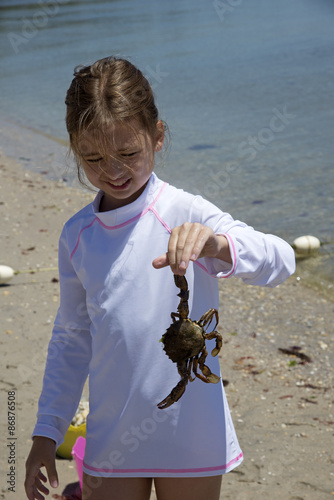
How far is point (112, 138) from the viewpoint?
2.32 meters

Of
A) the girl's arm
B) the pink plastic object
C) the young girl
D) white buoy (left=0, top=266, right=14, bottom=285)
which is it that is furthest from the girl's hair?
white buoy (left=0, top=266, right=14, bottom=285)

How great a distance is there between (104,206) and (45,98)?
46.3 ft

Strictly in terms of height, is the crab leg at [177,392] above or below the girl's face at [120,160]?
below

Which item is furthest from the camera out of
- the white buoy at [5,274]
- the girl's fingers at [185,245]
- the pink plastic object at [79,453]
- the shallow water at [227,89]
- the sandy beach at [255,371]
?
the shallow water at [227,89]

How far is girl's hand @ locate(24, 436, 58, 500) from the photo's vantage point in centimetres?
250

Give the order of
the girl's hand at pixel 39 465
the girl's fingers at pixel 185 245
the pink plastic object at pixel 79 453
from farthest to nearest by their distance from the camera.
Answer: the pink plastic object at pixel 79 453 → the girl's hand at pixel 39 465 → the girl's fingers at pixel 185 245

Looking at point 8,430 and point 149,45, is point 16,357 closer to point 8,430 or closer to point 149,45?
point 8,430

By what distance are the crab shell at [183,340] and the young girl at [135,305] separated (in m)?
0.15

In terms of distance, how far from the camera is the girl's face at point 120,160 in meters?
2.33

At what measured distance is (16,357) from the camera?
5215 mm

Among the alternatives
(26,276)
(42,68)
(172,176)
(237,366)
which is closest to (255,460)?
(237,366)

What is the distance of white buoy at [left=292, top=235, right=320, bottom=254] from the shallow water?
175mm

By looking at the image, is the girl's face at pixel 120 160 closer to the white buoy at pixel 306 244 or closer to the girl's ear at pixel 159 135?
the girl's ear at pixel 159 135

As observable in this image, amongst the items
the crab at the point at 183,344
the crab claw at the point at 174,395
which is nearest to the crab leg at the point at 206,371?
the crab at the point at 183,344
